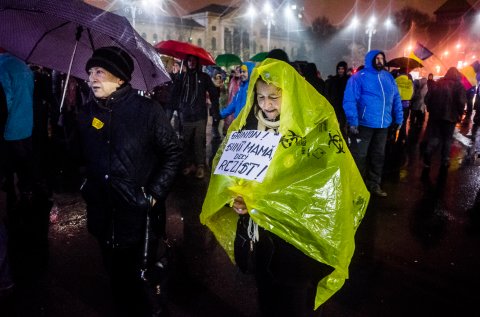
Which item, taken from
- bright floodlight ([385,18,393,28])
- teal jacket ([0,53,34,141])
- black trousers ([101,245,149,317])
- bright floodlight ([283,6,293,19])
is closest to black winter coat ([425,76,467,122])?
black trousers ([101,245,149,317])

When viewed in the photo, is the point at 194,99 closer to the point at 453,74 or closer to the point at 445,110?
the point at 445,110

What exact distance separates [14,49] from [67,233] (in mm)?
2152

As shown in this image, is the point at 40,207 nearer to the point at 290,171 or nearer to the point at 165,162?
the point at 165,162

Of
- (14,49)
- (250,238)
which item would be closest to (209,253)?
(250,238)

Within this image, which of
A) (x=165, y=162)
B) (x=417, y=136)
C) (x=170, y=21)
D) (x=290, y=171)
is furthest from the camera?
(x=170, y=21)

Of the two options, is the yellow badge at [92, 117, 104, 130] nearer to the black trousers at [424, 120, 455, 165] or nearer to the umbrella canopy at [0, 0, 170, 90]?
the umbrella canopy at [0, 0, 170, 90]

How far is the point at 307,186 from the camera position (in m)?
1.75

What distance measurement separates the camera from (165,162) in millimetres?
2438

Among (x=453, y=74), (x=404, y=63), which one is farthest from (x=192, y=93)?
(x=404, y=63)

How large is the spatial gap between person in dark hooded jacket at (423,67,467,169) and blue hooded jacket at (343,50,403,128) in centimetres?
262

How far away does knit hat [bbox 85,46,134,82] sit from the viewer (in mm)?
2250

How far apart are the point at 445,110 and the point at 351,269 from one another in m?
5.25

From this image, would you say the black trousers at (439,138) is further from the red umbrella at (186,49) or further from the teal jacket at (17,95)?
the teal jacket at (17,95)

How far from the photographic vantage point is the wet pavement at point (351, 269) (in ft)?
9.73
